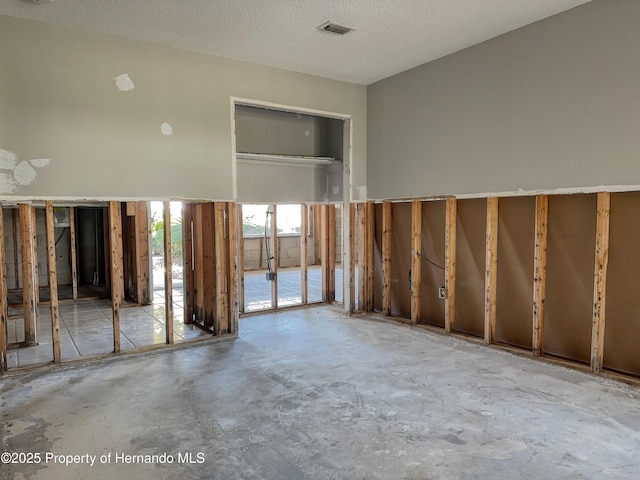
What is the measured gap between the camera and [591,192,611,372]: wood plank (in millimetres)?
3545

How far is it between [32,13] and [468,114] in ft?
13.8

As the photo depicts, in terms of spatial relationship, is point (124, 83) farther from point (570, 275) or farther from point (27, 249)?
point (570, 275)

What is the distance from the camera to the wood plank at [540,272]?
4000 millimetres

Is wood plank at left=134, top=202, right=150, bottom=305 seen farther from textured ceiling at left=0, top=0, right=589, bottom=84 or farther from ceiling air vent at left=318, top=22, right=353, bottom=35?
ceiling air vent at left=318, top=22, right=353, bottom=35

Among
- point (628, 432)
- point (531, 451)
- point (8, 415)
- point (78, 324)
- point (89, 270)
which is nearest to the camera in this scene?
point (531, 451)

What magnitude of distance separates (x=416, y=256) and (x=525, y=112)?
198cm

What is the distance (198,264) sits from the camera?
529 centimetres

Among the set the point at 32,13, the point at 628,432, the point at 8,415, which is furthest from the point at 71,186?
the point at 628,432

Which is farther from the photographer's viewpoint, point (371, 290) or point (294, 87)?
point (371, 290)

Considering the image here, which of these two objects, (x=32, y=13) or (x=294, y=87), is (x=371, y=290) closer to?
(x=294, y=87)

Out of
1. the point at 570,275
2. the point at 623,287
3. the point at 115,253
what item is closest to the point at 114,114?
the point at 115,253

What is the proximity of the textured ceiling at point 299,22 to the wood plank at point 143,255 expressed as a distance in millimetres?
3191

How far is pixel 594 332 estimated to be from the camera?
3.66m

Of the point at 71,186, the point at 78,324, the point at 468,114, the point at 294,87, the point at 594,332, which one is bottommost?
the point at 78,324
